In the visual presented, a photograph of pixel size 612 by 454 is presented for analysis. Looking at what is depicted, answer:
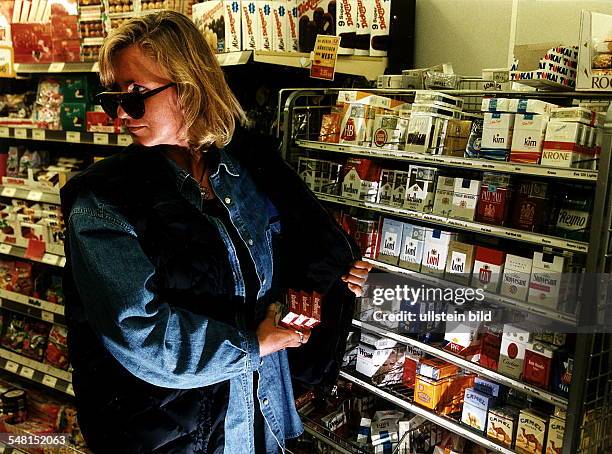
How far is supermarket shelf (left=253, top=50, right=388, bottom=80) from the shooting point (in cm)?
267

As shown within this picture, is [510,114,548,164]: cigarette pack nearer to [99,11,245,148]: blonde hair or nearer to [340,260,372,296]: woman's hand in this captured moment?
[340,260,372,296]: woman's hand

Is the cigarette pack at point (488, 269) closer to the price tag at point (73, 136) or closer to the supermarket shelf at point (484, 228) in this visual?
the supermarket shelf at point (484, 228)

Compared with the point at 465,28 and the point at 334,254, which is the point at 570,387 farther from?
the point at 465,28

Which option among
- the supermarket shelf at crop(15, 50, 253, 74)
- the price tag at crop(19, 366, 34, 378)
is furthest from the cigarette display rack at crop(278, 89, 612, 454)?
the price tag at crop(19, 366, 34, 378)

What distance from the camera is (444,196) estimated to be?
2.27m

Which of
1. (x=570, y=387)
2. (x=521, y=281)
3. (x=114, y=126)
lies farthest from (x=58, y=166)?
(x=570, y=387)

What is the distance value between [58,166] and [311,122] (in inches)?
→ 73.6

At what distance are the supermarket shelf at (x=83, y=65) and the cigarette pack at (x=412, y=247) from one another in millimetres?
1002

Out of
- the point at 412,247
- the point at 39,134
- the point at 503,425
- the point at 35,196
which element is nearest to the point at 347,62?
the point at 412,247

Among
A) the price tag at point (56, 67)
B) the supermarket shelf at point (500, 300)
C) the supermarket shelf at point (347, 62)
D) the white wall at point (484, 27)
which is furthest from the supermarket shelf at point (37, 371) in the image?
the white wall at point (484, 27)

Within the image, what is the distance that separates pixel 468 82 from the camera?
256cm

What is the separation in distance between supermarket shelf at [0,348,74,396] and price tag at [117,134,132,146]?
5.16ft

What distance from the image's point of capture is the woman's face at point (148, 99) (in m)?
1.61

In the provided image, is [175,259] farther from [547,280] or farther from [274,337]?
[547,280]
